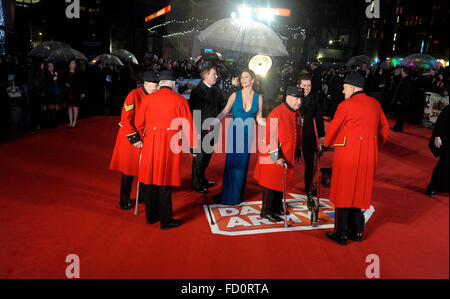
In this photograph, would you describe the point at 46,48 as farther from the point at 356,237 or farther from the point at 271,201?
the point at 356,237

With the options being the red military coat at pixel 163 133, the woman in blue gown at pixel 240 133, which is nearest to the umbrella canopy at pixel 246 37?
the woman in blue gown at pixel 240 133

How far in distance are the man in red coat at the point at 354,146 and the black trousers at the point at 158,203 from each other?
2045 mm

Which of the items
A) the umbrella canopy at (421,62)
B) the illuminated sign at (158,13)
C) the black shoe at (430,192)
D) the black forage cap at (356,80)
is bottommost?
the black shoe at (430,192)

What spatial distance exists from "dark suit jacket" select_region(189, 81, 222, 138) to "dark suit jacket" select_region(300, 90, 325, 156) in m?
1.42

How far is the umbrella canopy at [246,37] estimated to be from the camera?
7223 millimetres

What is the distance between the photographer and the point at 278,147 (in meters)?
4.52

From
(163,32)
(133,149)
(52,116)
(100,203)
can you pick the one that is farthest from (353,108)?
(163,32)

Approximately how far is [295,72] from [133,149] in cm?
1137

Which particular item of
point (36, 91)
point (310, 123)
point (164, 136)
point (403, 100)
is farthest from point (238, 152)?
point (403, 100)

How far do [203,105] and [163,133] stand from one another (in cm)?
165

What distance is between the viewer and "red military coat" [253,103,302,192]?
14.7ft

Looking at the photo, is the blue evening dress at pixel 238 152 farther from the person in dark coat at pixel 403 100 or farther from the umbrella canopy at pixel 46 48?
the umbrella canopy at pixel 46 48

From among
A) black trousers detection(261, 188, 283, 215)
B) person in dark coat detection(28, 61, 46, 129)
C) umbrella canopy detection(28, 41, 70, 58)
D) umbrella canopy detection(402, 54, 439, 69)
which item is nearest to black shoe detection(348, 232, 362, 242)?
black trousers detection(261, 188, 283, 215)
